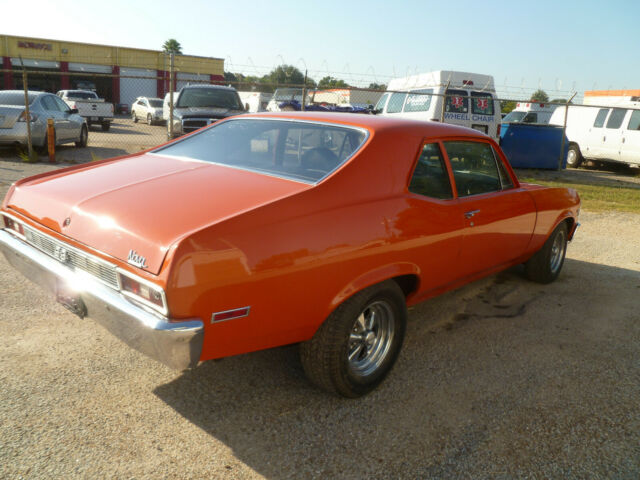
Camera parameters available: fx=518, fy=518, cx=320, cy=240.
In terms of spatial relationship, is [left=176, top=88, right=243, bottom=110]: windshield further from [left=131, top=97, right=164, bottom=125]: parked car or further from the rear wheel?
[left=131, top=97, right=164, bottom=125]: parked car

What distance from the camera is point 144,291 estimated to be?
2.16 m

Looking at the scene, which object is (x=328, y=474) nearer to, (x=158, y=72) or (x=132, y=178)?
(x=132, y=178)

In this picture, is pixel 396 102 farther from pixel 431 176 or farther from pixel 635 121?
pixel 431 176

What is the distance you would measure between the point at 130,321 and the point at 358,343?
4.16 ft

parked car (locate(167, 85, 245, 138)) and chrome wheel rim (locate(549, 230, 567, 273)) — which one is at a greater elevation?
parked car (locate(167, 85, 245, 138))

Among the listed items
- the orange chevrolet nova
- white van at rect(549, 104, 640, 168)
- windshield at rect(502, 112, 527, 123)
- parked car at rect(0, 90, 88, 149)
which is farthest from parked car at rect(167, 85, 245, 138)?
windshield at rect(502, 112, 527, 123)

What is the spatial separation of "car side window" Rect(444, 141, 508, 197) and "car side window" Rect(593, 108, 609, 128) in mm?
12983

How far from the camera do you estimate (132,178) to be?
288cm

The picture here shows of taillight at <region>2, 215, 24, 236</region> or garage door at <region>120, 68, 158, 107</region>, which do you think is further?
garage door at <region>120, 68, 158, 107</region>

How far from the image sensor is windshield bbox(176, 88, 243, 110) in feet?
39.5

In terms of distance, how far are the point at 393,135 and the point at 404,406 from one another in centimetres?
153

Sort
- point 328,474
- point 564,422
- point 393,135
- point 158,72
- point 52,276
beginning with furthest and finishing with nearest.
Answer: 1. point 158,72
2. point 393,135
3. point 564,422
4. point 52,276
5. point 328,474

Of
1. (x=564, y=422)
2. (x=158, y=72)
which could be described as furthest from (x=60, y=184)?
(x=158, y=72)

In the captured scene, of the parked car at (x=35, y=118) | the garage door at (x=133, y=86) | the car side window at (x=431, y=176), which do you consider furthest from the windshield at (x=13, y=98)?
the garage door at (x=133, y=86)
